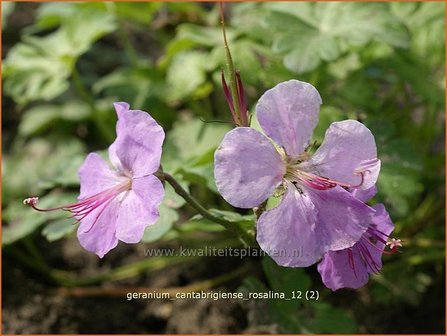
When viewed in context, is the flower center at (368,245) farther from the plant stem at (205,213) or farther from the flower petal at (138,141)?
the flower petal at (138,141)

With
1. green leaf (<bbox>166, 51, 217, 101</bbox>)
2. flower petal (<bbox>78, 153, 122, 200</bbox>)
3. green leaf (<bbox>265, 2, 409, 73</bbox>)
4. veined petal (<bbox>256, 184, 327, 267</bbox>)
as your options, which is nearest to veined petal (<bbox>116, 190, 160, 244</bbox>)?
flower petal (<bbox>78, 153, 122, 200</bbox>)

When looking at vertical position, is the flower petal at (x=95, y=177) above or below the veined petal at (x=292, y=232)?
below

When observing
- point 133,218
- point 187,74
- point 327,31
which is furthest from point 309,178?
point 187,74

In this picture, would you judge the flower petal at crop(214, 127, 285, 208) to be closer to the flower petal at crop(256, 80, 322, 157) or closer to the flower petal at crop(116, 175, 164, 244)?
the flower petal at crop(256, 80, 322, 157)

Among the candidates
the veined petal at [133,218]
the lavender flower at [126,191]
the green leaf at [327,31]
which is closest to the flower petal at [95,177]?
the lavender flower at [126,191]

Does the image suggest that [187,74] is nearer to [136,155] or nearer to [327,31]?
[327,31]

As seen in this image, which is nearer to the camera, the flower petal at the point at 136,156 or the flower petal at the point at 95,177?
the flower petal at the point at 136,156

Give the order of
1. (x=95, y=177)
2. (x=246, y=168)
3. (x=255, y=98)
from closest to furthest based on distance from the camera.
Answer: (x=246, y=168)
(x=95, y=177)
(x=255, y=98)
